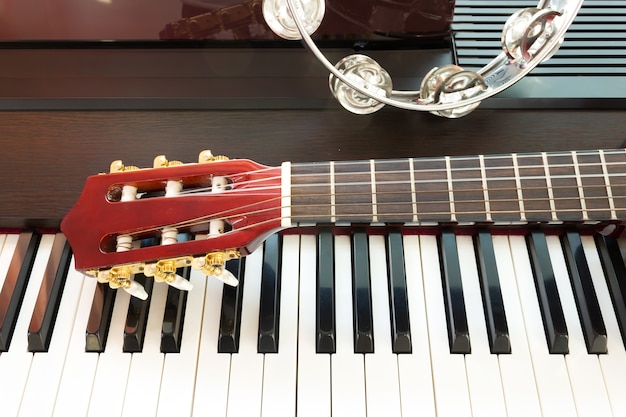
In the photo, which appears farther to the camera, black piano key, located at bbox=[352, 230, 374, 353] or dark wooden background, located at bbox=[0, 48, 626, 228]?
dark wooden background, located at bbox=[0, 48, 626, 228]

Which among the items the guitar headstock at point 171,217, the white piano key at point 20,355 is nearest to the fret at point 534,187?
the guitar headstock at point 171,217

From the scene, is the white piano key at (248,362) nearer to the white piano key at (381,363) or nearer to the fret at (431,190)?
the white piano key at (381,363)

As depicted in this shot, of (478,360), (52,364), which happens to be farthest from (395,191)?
(52,364)

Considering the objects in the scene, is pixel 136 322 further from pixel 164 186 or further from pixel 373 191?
pixel 373 191

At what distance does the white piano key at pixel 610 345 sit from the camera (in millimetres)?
1014

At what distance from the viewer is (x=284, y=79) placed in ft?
3.92

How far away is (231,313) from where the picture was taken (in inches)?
42.6

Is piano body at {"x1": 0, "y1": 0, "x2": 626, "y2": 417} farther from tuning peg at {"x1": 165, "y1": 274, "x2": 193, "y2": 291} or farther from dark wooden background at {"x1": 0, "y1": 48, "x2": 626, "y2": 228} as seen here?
tuning peg at {"x1": 165, "y1": 274, "x2": 193, "y2": 291}

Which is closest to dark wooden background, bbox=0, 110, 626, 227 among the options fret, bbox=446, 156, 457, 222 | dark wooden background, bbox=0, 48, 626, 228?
dark wooden background, bbox=0, 48, 626, 228

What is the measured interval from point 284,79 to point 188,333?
1.77 ft

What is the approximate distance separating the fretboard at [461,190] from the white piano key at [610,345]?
0.39ft

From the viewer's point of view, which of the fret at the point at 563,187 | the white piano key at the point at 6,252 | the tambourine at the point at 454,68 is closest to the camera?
the tambourine at the point at 454,68

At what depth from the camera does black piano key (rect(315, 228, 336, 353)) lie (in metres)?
1.04

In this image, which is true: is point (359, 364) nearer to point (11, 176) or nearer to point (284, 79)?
point (284, 79)
